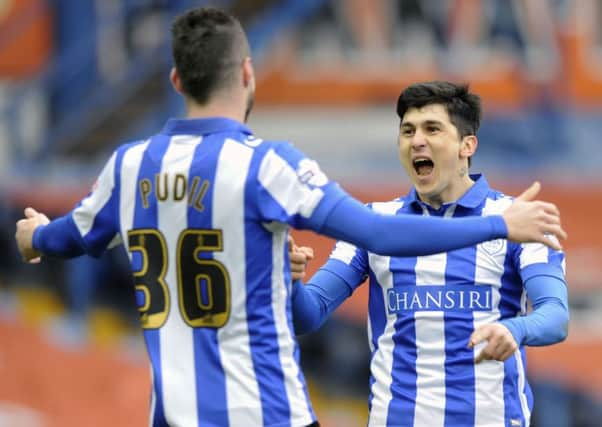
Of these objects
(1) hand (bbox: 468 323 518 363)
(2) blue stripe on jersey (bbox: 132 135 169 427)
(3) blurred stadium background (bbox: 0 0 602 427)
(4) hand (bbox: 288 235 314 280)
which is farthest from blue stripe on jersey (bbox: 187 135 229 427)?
(3) blurred stadium background (bbox: 0 0 602 427)

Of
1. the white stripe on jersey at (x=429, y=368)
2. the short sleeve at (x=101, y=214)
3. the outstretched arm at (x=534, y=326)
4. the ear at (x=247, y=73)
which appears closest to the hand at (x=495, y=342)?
the outstretched arm at (x=534, y=326)

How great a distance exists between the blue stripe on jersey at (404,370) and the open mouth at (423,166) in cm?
30

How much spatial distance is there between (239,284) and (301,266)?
0.43 m

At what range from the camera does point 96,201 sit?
12.7ft

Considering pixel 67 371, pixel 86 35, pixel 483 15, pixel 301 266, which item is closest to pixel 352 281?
pixel 301 266

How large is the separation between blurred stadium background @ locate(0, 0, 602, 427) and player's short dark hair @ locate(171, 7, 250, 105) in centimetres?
697

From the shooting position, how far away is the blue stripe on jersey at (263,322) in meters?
3.64

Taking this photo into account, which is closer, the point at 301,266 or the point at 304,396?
the point at 304,396

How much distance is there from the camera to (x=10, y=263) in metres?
13.1

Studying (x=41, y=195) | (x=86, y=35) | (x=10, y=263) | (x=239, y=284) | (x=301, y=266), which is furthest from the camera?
(x=86, y=35)

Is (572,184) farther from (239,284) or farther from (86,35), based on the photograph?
(239,284)

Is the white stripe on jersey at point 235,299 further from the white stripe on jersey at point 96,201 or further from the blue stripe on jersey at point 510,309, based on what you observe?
the blue stripe on jersey at point 510,309

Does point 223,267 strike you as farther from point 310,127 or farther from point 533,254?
point 310,127

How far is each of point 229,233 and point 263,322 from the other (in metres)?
0.24
